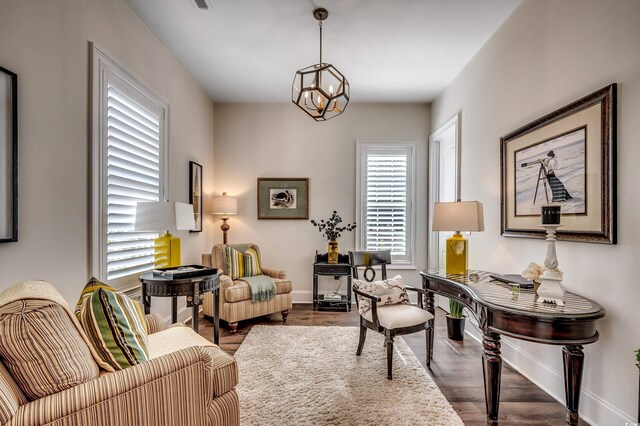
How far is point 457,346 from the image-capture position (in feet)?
10.5

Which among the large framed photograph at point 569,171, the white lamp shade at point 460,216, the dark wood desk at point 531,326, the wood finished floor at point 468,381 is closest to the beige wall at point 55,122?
the wood finished floor at point 468,381

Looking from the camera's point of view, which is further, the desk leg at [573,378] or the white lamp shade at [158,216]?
the white lamp shade at [158,216]

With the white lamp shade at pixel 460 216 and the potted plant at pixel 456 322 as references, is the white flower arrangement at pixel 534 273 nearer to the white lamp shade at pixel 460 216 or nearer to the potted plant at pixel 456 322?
the white lamp shade at pixel 460 216

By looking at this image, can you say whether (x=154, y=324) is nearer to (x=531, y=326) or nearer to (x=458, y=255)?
(x=531, y=326)

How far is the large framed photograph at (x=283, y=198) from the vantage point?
490cm

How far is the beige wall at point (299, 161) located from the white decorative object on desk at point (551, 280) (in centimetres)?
314

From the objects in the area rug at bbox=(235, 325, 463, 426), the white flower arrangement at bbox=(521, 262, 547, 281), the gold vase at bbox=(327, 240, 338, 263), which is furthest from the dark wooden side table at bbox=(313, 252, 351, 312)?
the white flower arrangement at bbox=(521, 262, 547, 281)

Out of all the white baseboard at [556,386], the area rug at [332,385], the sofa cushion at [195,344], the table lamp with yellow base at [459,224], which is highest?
the table lamp with yellow base at [459,224]

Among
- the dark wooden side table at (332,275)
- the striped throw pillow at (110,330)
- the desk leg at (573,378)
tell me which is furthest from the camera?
the dark wooden side table at (332,275)

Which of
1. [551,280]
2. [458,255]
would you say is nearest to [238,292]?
[458,255]

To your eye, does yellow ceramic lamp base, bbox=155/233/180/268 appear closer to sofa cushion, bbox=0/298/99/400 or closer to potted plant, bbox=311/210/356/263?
sofa cushion, bbox=0/298/99/400

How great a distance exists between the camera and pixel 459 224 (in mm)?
2785

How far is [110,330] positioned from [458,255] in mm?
2495

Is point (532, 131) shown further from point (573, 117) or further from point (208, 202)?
point (208, 202)
